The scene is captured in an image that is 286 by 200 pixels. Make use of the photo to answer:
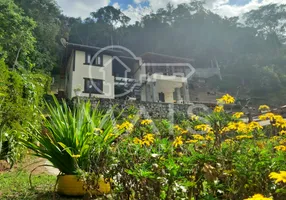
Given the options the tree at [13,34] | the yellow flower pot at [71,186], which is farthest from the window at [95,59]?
the yellow flower pot at [71,186]

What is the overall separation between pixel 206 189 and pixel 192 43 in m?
35.9

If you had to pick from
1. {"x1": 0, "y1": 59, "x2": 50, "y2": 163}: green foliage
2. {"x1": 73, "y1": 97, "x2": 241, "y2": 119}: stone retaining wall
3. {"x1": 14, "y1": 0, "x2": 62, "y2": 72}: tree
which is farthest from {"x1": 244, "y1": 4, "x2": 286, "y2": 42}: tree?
{"x1": 0, "y1": 59, "x2": 50, "y2": 163}: green foliage

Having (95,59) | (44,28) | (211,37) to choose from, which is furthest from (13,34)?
(211,37)

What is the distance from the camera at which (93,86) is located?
53.4 ft

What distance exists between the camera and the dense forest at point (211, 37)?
28.9 m

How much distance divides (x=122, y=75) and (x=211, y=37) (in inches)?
816

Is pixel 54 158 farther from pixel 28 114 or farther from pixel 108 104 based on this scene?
pixel 108 104

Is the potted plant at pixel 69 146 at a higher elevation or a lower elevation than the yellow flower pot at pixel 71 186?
higher

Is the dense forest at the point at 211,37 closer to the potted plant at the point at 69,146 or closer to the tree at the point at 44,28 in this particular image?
the tree at the point at 44,28

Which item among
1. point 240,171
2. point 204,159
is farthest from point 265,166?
point 204,159

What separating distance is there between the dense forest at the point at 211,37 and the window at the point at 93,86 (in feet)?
27.2

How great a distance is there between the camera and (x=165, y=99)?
20844 mm
